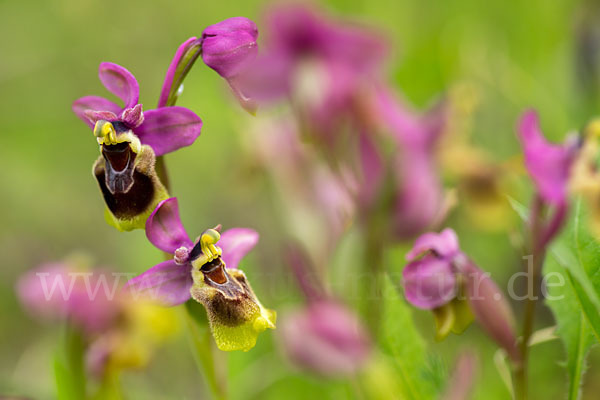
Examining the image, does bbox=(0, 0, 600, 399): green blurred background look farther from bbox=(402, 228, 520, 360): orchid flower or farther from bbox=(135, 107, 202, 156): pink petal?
bbox=(135, 107, 202, 156): pink petal

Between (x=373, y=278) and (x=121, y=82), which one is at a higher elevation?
(x=121, y=82)

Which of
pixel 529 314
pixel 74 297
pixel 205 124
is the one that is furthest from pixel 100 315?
pixel 205 124

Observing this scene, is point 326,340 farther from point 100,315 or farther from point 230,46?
point 230,46

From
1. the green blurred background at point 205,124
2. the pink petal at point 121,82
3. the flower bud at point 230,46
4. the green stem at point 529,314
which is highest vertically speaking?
the flower bud at point 230,46

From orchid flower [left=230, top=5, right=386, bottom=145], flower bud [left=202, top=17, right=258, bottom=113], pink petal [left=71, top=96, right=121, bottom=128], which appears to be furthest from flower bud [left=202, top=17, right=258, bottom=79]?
orchid flower [left=230, top=5, right=386, bottom=145]

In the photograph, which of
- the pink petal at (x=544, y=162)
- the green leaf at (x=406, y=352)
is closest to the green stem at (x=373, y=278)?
the green leaf at (x=406, y=352)

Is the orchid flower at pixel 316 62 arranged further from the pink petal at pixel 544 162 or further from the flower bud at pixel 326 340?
the pink petal at pixel 544 162

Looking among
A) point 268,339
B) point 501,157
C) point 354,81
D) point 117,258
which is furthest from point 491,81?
point 117,258
